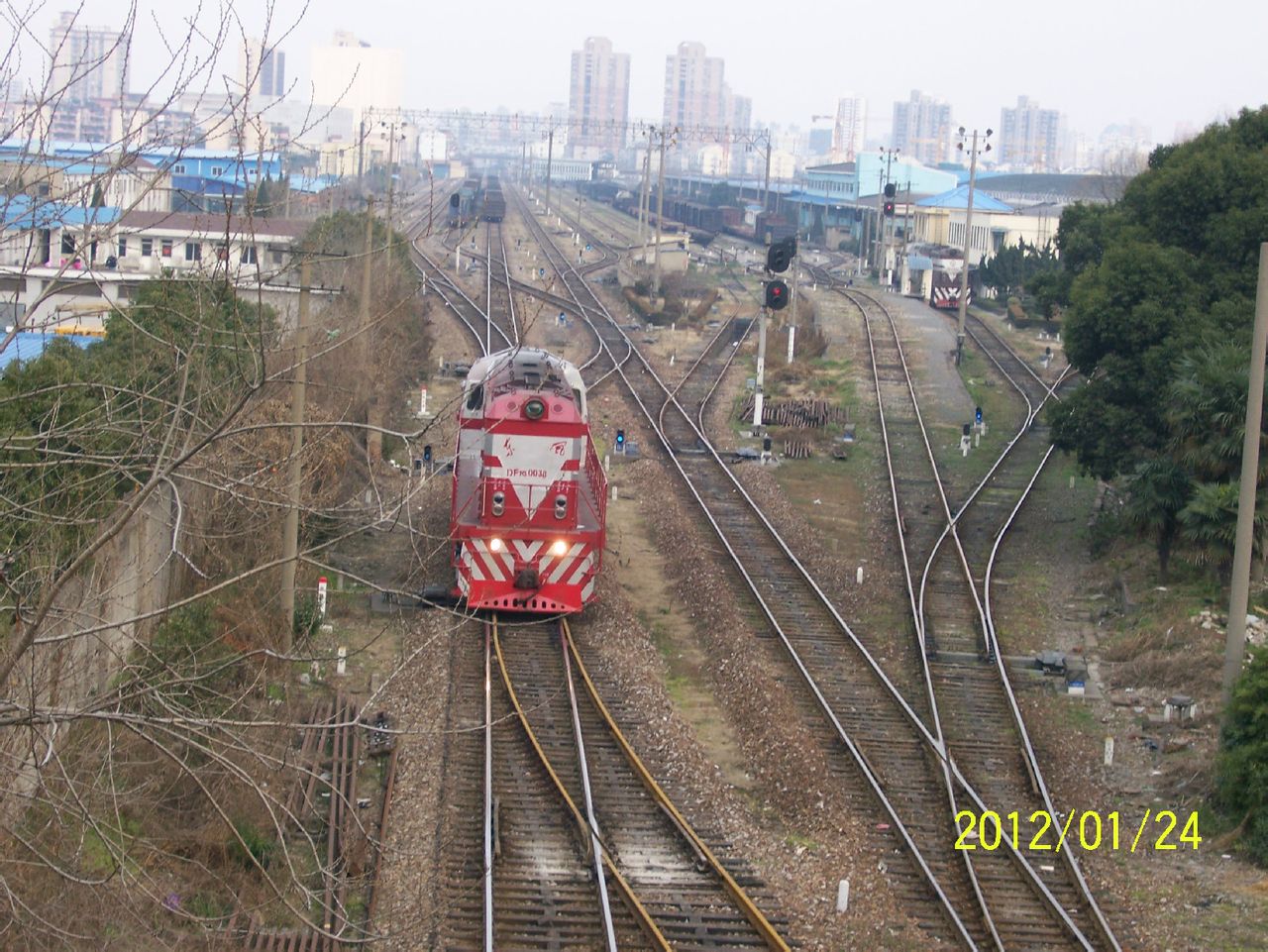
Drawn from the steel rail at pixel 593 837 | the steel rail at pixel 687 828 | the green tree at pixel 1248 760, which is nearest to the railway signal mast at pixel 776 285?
the steel rail at pixel 687 828

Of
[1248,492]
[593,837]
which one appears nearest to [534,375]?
[593,837]

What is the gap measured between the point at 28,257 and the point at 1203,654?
44.1ft

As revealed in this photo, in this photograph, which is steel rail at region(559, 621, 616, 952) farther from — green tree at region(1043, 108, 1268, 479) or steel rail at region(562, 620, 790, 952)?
green tree at region(1043, 108, 1268, 479)

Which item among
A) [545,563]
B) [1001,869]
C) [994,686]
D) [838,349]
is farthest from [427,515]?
[838,349]

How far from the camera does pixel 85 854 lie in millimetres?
10211

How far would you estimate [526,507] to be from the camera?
53.7 feet

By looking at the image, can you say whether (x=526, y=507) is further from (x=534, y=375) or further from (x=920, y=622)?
(x=920, y=622)

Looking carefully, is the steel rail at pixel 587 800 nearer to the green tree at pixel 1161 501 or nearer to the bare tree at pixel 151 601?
the bare tree at pixel 151 601
